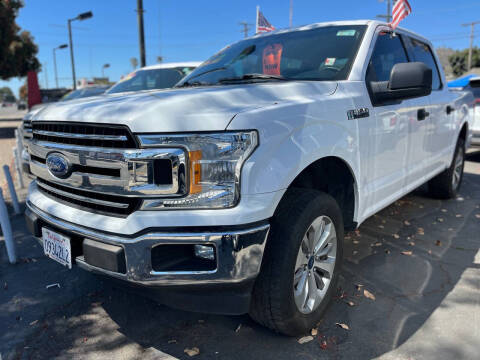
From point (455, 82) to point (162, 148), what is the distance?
985cm

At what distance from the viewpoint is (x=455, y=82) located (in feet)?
31.3

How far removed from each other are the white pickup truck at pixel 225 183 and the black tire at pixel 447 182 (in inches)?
102

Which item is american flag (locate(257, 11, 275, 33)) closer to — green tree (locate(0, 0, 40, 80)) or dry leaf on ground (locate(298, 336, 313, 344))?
dry leaf on ground (locate(298, 336, 313, 344))

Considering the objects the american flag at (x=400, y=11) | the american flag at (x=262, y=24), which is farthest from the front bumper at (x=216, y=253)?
the american flag at (x=262, y=24)

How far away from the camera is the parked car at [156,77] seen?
6.79 meters

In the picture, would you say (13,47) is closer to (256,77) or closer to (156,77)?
(156,77)

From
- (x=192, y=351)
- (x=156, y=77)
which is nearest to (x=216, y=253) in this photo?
(x=192, y=351)

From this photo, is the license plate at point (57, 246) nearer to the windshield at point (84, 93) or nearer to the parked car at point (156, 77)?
the parked car at point (156, 77)

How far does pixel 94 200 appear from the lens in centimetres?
202

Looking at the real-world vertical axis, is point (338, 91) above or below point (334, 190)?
above

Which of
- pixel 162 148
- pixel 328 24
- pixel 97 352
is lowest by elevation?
pixel 97 352

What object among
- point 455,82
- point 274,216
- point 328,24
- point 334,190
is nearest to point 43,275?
point 274,216

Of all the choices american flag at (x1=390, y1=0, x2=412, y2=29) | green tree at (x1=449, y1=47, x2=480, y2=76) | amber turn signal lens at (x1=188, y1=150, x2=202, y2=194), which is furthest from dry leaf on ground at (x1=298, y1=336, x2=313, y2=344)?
green tree at (x1=449, y1=47, x2=480, y2=76)

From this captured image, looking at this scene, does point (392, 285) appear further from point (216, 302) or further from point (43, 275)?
point (43, 275)
